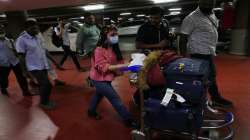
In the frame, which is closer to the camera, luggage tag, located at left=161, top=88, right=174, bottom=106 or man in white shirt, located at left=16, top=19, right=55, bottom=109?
luggage tag, located at left=161, top=88, right=174, bottom=106

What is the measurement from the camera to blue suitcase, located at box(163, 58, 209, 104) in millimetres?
2396

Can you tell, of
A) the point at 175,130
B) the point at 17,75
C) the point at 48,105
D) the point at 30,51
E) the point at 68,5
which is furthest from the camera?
the point at 68,5

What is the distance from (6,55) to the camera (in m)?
4.96

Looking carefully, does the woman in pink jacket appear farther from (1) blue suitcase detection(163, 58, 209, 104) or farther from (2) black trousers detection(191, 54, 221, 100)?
(2) black trousers detection(191, 54, 221, 100)

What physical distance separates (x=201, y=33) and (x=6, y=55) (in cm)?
337

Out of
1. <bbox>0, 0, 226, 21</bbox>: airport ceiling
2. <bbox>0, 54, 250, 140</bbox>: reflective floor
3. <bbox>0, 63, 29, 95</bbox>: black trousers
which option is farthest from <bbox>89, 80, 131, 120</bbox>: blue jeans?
<bbox>0, 63, 29, 95</bbox>: black trousers

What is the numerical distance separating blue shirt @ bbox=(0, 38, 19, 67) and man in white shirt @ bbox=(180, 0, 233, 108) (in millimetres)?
3098

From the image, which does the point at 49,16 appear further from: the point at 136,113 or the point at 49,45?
the point at 136,113

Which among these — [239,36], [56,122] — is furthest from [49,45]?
[56,122]

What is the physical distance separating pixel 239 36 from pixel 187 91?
7.43 m

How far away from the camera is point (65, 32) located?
7.07m

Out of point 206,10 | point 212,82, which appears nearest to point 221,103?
point 212,82

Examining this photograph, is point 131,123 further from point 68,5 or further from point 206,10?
point 68,5

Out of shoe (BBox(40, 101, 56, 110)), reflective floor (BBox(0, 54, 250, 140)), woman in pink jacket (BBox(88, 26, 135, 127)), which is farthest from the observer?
shoe (BBox(40, 101, 56, 110))
